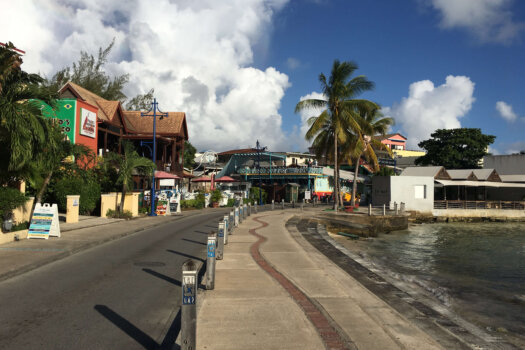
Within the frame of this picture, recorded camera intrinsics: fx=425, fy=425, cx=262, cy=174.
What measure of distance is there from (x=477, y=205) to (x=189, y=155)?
147ft

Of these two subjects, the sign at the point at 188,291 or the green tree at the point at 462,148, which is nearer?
the sign at the point at 188,291

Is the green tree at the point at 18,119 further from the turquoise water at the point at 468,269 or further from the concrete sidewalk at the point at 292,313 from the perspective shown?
the turquoise water at the point at 468,269

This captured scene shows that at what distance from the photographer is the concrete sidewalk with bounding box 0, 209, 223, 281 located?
10532 millimetres

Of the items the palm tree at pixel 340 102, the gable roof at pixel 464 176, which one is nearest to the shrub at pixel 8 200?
the palm tree at pixel 340 102

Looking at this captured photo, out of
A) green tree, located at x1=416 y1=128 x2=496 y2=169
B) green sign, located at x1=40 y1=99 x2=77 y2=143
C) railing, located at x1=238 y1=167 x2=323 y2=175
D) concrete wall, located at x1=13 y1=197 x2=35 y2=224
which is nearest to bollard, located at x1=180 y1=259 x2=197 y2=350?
concrete wall, located at x1=13 y1=197 x2=35 y2=224

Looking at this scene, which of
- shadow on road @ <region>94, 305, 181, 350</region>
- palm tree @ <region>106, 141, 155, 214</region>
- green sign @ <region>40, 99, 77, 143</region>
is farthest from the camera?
green sign @ <region>40, 99, 77, 143</region>

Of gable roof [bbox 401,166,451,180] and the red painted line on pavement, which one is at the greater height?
gable roof [bbox 401,166,451,180]

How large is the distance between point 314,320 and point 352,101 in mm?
30735

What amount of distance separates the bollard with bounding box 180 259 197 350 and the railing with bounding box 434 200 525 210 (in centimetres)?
4327

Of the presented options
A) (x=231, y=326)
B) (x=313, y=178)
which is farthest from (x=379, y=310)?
(x=313, y=178)

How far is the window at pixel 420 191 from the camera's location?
42281mm

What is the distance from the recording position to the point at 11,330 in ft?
20.4

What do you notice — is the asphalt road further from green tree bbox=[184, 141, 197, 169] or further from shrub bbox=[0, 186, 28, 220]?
green tree bbox=[184, 141, 197, 169]

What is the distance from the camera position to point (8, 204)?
14.1 meters
